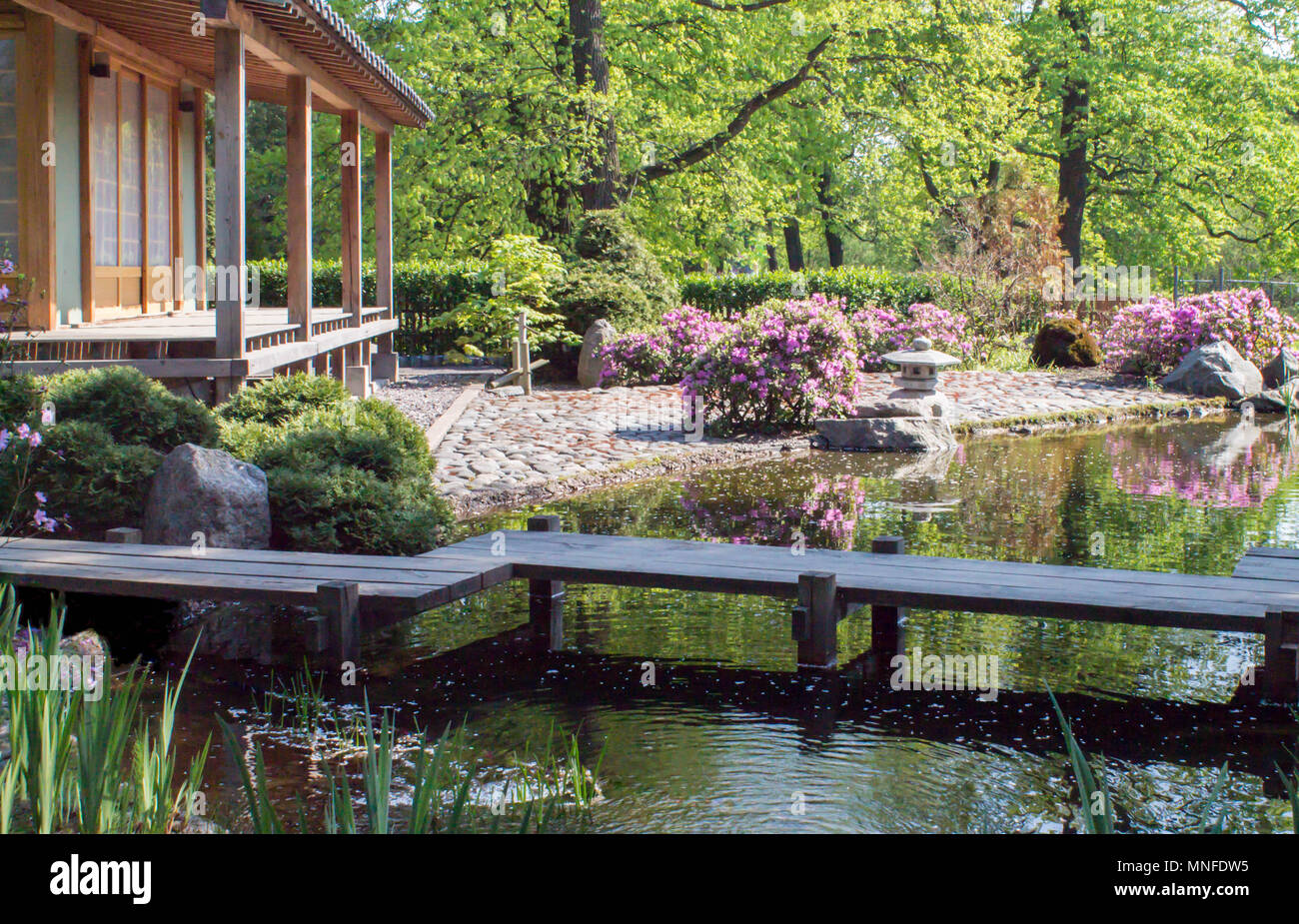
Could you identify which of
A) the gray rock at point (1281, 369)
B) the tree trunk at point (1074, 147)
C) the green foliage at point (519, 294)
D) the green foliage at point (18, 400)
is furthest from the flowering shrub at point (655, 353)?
the tree trunk at point (1074, 147)

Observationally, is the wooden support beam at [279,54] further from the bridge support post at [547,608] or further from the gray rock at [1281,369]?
the gray rock at [1281,369]

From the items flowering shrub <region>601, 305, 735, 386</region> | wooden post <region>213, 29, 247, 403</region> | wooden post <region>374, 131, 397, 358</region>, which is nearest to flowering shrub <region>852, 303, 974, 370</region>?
flowering shrub <region>601, 305, 735, 386</region>

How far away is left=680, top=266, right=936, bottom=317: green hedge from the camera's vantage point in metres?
26.3

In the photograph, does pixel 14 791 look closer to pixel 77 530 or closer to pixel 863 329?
pixel 77 530

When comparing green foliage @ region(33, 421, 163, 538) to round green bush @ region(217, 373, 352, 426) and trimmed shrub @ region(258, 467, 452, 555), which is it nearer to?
trimmed shrub @ region(258, 467, 452, 555)

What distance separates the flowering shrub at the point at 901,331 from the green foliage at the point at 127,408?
549 inches

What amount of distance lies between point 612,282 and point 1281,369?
1038 centimetres

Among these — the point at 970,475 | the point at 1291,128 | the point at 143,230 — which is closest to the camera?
the point at 970,475

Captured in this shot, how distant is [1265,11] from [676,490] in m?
29.6

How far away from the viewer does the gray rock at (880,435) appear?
563 inches

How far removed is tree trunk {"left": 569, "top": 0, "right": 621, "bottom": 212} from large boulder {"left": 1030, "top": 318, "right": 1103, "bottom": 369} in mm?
7904

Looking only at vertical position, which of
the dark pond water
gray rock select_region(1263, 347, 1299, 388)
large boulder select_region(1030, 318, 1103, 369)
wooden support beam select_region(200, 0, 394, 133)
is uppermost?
wooden support beam select_region(200, 0, 394, 133)

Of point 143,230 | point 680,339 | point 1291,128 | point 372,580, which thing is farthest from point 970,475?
point 1291,128

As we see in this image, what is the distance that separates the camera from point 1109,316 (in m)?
25.9
